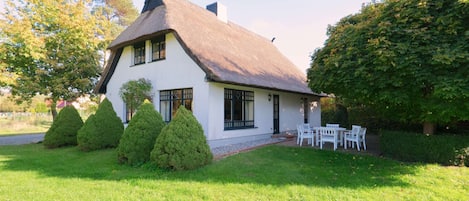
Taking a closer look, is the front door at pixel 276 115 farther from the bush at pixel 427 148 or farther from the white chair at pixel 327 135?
the bush at pixel 427 148

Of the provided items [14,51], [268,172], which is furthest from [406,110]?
[14,51]

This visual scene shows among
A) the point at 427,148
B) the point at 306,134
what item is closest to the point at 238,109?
the point at 306,134

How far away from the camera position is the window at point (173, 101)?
10.1 metres

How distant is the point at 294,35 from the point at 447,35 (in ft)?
32.5

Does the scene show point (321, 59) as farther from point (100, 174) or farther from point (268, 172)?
point (100, 174)

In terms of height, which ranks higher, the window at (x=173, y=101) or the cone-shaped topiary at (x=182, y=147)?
the window at (x=173, y=101)

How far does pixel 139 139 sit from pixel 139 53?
6.61 meters

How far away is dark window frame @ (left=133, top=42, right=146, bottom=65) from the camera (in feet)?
38.9

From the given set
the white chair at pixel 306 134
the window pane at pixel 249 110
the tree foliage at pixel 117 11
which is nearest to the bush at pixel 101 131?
the window pane at pixel 249 110

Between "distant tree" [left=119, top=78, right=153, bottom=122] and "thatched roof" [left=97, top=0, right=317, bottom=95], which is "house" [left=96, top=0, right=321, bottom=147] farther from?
"distant tree" [left=119, top=78, right=153, bottom=122]

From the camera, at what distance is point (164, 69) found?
10742 mm

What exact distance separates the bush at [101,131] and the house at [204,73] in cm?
208

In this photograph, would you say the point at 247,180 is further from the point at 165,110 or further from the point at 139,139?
the point at 165,110

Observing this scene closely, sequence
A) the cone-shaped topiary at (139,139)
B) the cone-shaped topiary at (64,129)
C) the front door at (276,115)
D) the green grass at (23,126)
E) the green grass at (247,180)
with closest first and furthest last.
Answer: the green grass at (247,180)
the cone-shaped topiary at (139,139)
the cone-shaped topiary at (64,129)
the front door at (276,115)
the green grass at (23,126)
